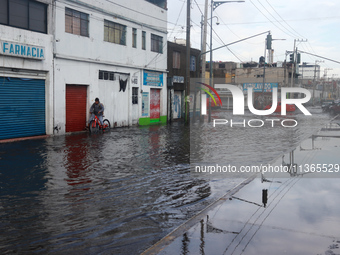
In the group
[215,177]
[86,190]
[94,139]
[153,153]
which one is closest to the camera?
[86,190]

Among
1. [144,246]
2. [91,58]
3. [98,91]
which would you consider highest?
[91,58]

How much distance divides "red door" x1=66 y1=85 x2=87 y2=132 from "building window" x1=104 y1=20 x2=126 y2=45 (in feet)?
12.1

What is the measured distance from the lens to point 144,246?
5.05 metres

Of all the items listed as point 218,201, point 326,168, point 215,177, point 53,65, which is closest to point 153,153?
point 215,177

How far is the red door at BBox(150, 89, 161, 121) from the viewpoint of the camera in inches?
1143

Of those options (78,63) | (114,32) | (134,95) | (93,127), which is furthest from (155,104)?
(78,63)

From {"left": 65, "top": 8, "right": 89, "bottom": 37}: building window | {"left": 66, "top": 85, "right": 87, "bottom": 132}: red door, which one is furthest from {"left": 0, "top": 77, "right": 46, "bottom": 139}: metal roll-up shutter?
{"left": 65, "top": 8, "right": 89, "bottom": 37}: building window

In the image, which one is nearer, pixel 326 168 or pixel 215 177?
pixel 215 177

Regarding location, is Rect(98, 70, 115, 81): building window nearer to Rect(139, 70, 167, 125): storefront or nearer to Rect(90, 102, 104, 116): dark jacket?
Rect(90, 102, 104, 116): dark jacket

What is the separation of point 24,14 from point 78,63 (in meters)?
4.21

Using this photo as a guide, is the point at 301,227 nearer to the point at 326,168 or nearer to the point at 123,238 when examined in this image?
the point at 123,238

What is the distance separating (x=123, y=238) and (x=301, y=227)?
242 cm

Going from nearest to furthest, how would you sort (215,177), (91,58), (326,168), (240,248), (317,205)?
1. (240,248)
2. (317,205)
3. (215,177)
4. (326,168)
5. (91,58)

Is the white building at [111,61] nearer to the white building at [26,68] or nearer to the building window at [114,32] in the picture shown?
the building window at [114,32]
